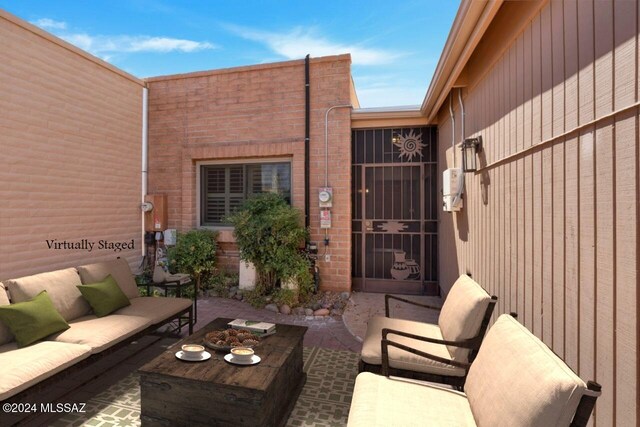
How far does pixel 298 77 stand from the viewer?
5344 millimetres

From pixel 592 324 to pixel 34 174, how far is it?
557cm

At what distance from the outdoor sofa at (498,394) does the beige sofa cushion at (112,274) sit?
2.92 meters

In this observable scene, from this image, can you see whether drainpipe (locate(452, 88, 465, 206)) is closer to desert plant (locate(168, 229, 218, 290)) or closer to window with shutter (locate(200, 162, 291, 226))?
window with shutter (locate(200, 162, 291, 226))

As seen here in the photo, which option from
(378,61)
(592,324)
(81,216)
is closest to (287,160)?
Answer: (378,61)

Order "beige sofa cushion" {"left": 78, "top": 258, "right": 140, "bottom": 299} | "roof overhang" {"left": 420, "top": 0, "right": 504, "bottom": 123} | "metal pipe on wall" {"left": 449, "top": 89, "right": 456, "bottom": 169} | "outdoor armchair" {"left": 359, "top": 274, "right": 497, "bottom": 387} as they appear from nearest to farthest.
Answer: "outdoor armchair" {"left": 359, "top": 274, "right": 497, "bottom": 387}
"roof overhang" {"left": 420, "top": 0, "right": 504, "bottom": 123}
"beige sofa cushion" {"left": 78, "top": 258, "right": 140, "bottom": 299}
"metal pipe on wall" {"left": 449, "top": 89, "right": 456, "bottom": 169}

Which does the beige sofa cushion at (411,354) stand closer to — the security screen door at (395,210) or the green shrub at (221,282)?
the security screen door at (395,210)

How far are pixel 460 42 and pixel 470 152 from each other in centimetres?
106

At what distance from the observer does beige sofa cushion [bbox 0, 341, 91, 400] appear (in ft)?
6.29

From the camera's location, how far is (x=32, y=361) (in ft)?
6.91

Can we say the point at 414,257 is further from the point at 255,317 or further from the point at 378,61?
the point at 378,61

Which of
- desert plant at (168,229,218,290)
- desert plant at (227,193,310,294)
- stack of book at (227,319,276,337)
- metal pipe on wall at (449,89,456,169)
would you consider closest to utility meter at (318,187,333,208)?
desert plant at (227,193,310,294)

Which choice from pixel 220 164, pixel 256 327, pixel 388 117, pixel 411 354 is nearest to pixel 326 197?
pixel 388 117

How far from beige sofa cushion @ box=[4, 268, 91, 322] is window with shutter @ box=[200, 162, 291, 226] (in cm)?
287

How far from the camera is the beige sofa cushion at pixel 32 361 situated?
1916 millimetres
